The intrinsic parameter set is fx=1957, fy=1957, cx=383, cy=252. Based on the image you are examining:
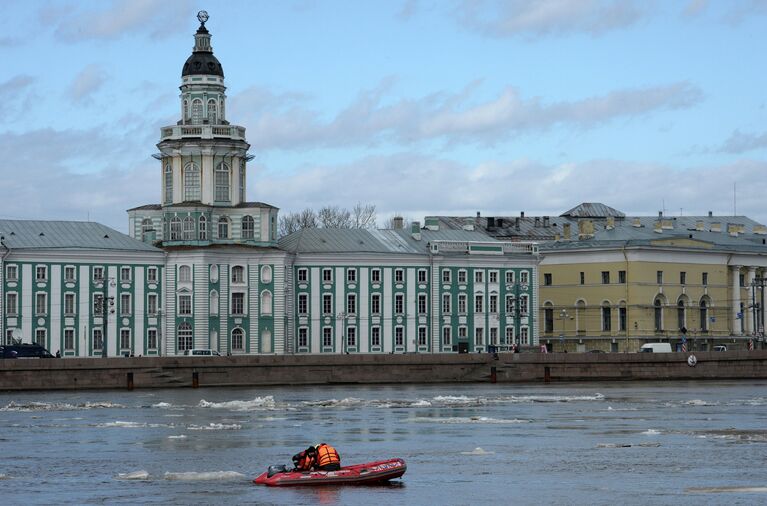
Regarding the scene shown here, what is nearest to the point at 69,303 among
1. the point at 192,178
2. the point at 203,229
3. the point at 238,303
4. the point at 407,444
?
the point at 203,229

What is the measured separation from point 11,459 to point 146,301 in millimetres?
58077

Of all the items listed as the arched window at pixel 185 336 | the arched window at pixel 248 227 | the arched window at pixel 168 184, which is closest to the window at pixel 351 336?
the arched window at pixel 248 227

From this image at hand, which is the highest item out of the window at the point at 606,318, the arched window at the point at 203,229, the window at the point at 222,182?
the window at the point at 222,182

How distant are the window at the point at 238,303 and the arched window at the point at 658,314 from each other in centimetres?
3153

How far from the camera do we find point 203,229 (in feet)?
393

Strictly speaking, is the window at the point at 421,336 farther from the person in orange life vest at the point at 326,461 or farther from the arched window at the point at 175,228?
the person in orange life vest at the point at 326,461

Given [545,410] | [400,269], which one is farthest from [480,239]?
[545,410]

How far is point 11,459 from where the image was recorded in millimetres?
59656

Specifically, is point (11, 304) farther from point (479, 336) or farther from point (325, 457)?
point (325, 457)

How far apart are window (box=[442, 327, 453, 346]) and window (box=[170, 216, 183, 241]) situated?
1851 centimetres

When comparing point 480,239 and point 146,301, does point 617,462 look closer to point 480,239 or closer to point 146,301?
point 146,301

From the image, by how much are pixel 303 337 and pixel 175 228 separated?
423 inches

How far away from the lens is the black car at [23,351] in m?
106

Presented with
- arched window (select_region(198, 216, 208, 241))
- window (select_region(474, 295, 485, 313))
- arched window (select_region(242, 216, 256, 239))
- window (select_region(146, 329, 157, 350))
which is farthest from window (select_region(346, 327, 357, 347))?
window (select_region(146, 329, 157, 350))
